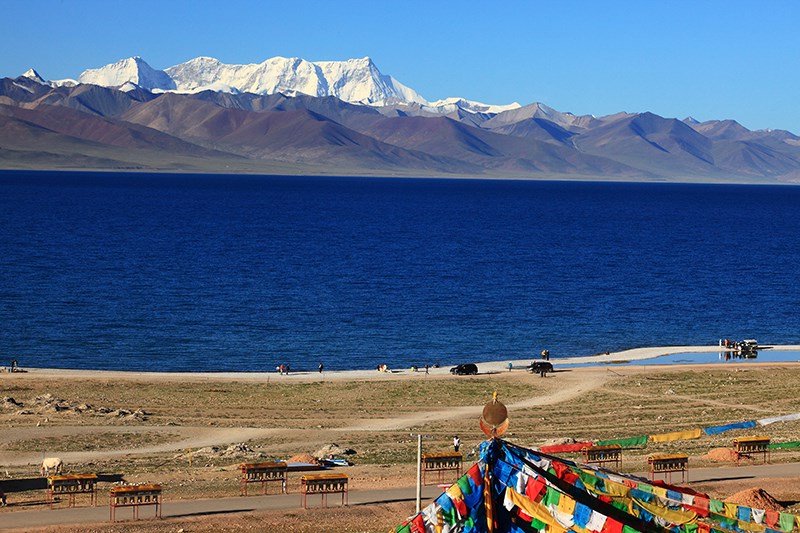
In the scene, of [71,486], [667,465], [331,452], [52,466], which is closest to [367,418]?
[331,452]

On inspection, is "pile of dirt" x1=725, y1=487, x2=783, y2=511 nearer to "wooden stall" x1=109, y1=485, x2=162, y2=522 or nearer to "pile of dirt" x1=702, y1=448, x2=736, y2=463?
"pile of dirt" x1=702, y1=448, x2=736, y2=463

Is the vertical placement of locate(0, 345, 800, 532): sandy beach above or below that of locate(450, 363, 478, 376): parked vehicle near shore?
below

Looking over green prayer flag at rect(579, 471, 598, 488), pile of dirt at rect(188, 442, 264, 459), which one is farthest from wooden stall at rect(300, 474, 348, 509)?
green prayer flag at rect(579, 471, 598, 488)

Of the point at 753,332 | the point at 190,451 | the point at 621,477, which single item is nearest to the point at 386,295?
the point at 753,332

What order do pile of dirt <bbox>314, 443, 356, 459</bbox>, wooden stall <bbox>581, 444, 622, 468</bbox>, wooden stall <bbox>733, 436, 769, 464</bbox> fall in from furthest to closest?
pile of dirt <bbox>314, 443, 356, 459</bbox>, wooden stall <bbox>733, 436, 769, 464</bbox>, wooden stall <bbox>581, 444, 622, 468</bbox>

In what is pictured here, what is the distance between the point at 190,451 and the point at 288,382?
20.3 m

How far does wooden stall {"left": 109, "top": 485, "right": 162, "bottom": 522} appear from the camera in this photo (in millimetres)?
28203

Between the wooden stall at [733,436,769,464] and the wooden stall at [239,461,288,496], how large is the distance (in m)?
13.9

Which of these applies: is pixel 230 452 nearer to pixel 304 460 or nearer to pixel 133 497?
pixel 304 460

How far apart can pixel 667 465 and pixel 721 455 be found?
4.86 m

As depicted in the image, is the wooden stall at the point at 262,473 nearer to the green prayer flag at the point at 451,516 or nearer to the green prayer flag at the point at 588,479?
the green prayer flag at the point at 588,479

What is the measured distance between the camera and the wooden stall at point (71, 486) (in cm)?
3016

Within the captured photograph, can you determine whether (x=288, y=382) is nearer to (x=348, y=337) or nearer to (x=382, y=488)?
(x=348, y=337)

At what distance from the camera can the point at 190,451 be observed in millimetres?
40625
